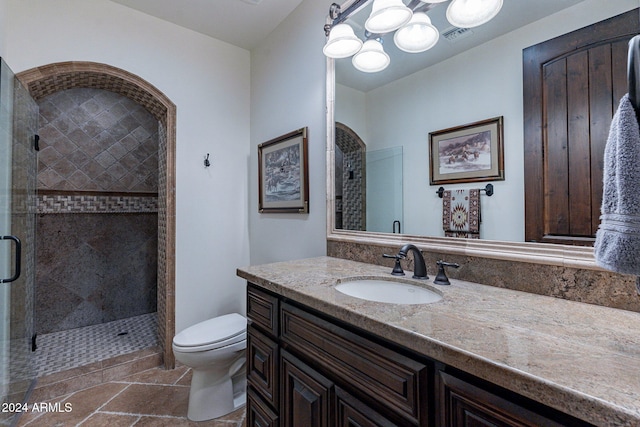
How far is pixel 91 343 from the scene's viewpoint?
7.97 feet

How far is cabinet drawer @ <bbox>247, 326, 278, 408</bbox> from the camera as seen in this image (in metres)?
1.12

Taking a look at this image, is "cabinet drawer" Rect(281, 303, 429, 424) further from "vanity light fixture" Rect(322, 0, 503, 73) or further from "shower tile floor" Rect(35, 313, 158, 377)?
"shower tile floor" Rect(35, 313, 158, 377)

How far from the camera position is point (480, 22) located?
3.66 feet

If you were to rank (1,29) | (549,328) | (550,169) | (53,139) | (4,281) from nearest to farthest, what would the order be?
(549,328) → (550,169) → (4,281) → (1,29) → (53,139)

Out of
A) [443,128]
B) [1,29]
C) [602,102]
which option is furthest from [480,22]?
[1,29]

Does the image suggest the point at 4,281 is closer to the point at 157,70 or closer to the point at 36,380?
the point at 36,380

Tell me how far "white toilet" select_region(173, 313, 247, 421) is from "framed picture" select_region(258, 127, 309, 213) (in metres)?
0.91

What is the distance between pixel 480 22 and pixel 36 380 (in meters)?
3.17

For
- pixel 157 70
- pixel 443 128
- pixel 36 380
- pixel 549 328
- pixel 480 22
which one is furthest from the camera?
pixel 157 70

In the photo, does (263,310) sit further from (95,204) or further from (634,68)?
(95,204)

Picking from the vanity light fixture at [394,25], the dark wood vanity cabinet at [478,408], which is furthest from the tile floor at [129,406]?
the vanity light fixture at [394,25]

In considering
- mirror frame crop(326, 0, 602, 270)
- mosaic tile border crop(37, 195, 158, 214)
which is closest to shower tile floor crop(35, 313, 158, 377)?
mosaic tile border crop(37, 195, 158, 214)

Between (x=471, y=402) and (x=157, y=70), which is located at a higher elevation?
Answer: (x=157, y=70)

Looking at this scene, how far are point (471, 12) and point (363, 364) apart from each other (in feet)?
4.42
